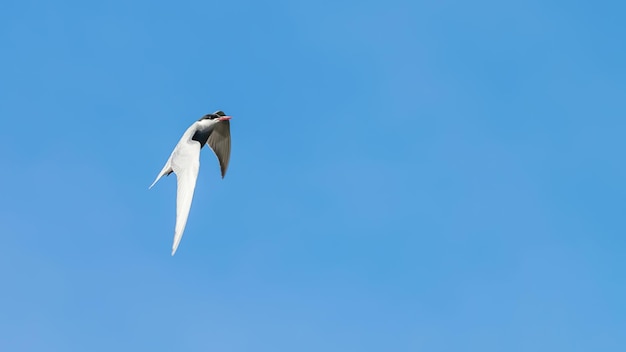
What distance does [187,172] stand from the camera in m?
28.2

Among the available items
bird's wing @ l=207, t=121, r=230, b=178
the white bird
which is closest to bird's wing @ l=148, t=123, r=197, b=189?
the white bird

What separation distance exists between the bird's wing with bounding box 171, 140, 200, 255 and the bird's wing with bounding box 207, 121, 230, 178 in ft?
17.2

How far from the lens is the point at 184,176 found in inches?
1097

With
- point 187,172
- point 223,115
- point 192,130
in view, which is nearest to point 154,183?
point 187,172

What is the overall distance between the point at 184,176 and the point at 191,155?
2083mm

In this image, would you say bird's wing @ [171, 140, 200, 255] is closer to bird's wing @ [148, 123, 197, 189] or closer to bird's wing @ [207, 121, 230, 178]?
bird's wing @ [148, 123, 197, 189]

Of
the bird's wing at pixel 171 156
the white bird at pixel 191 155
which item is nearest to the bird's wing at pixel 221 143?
the white bird at pixel 191 155

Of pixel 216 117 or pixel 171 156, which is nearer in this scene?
pixel 171 156

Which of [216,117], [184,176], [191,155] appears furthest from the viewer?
[216,117]

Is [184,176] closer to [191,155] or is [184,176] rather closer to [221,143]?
[191,155]

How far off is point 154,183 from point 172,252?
8441 mm

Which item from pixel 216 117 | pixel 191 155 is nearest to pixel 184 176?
pixel 191 155

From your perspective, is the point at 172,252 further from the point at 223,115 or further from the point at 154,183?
the point at 223,115

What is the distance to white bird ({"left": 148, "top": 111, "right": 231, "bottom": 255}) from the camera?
25.6 metres
